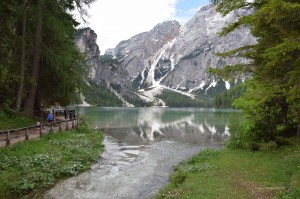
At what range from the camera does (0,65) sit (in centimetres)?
3278

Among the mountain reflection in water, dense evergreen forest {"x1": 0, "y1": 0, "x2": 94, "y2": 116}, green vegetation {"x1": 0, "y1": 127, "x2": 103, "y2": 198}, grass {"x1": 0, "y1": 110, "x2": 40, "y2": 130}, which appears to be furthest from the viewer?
the mountain reflection in water

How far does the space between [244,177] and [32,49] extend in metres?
26.1

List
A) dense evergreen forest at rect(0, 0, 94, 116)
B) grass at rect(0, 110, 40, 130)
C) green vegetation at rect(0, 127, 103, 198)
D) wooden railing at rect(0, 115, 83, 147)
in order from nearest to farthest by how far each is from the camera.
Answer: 1. green vegetation at rect(0, 127, 103, 198)
2. wooden railing at rect(0, 115, 83, 147)
3. grass at rect(0, 110, 40, 130)
4. dense evergreen forest at rect(0, 0, 94, 116)

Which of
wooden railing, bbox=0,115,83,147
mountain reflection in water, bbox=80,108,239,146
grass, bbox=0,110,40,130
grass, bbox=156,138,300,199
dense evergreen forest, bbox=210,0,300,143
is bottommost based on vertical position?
mountain reflection in water, bbox=80,108,239,146

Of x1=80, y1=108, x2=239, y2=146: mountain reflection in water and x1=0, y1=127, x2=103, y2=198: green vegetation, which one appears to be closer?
x1=0, y1=127, x2=103, y2=198: green vegetation

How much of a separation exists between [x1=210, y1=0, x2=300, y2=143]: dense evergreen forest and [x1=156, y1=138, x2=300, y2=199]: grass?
354cm

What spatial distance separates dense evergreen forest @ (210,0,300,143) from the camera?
14388 millimetres

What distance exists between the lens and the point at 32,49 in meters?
32.8

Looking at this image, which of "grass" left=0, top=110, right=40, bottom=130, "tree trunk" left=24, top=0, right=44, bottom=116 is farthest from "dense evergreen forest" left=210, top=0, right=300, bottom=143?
"tree trunk" left=24, top=0, right=44, bottom=116

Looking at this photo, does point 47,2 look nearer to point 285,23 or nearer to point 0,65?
point 0,65

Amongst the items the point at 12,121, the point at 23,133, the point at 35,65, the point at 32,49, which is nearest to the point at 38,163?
the point at 23,133

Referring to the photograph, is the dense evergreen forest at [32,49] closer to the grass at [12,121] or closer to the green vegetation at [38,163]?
the grass at [12,121]

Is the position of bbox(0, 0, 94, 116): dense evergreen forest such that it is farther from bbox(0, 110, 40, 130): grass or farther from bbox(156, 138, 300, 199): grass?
bbox(156, 138, 300, 199): grass

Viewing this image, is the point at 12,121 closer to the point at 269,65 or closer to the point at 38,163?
the point at 38,163
